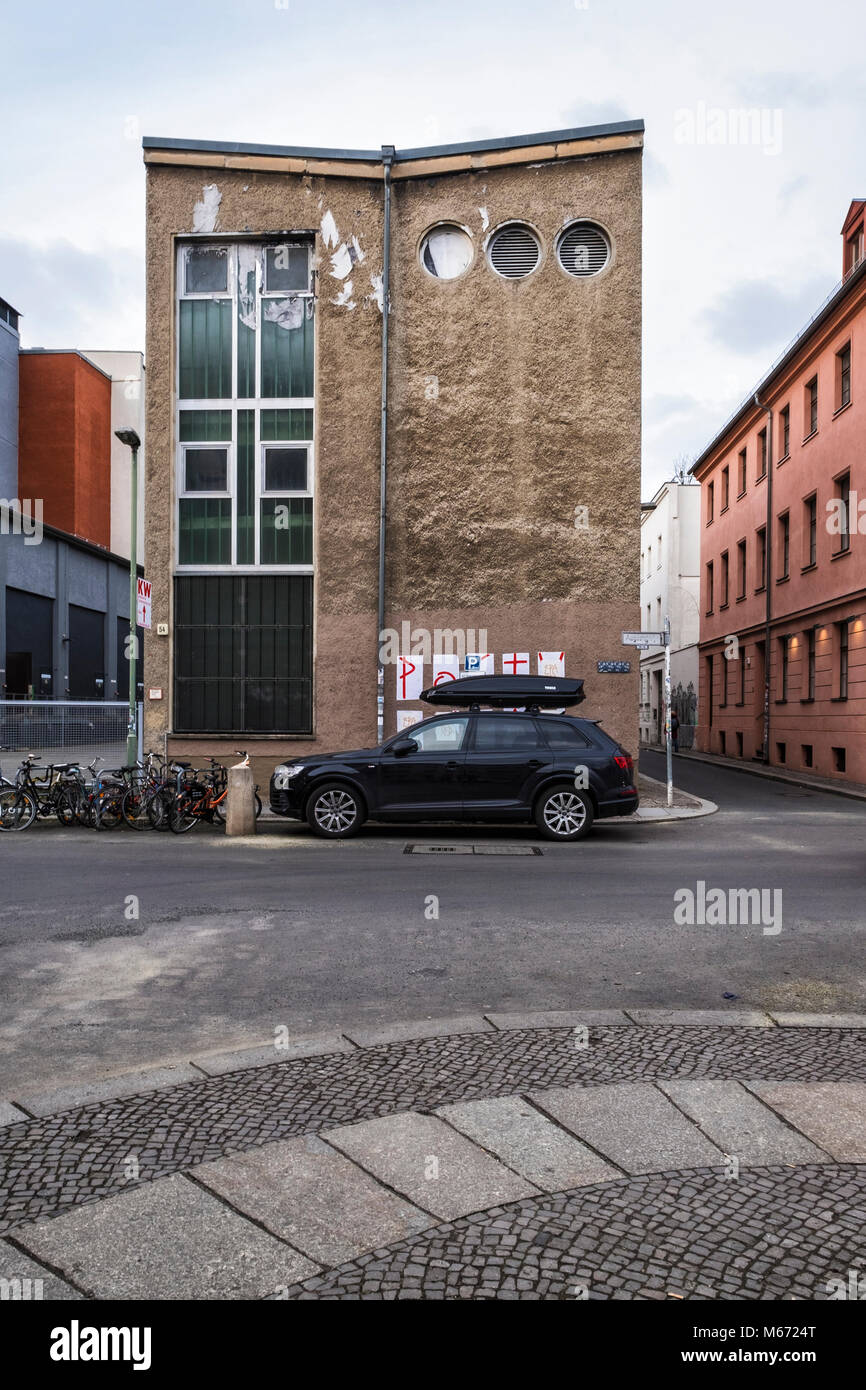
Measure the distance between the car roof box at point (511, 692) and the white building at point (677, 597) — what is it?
29.8 m

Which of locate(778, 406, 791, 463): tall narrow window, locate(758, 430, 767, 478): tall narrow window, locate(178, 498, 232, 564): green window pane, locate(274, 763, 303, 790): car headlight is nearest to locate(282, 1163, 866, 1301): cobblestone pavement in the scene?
locate(274, 763, 303, 790): car headlight

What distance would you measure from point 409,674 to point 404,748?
5.60 meters

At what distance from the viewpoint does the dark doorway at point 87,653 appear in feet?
139

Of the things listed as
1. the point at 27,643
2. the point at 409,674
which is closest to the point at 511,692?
the point at 409,674

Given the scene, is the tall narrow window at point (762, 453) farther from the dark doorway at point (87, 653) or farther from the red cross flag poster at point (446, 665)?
the dark doorway at point (87, 653)

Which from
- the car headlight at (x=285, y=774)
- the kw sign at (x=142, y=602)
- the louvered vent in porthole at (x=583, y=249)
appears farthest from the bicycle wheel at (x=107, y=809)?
the louvered vent in porthole at (x=583, y=249)

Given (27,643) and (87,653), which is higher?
(27,643)

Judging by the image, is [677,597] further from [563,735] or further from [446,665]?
[563,735]

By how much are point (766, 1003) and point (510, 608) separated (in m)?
13.8

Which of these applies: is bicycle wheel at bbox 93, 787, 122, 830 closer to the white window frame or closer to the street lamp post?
the street lamp post

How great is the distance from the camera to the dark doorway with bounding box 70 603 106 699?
42.4m

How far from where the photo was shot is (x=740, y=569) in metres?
38.0

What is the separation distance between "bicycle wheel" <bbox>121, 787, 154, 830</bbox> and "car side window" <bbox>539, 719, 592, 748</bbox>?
566 cm
